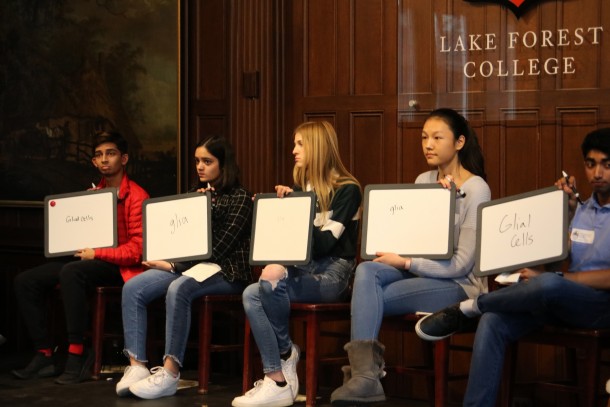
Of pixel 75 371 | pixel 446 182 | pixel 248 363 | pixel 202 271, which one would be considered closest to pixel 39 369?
pixel 75 371

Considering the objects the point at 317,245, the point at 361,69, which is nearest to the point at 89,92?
the point at 361,69

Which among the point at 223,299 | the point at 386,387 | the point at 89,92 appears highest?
the point at 89,92

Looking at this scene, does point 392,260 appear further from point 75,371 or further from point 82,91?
point 82,91

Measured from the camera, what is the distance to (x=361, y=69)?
5.80m

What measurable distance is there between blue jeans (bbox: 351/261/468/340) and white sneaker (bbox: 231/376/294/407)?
556 millimetres

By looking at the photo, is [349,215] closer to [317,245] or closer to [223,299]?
[317,245]

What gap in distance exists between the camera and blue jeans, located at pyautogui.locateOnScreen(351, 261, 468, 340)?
4.66m

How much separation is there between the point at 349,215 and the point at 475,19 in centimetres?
117

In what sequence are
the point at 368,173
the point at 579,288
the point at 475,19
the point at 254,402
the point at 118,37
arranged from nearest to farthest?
1. the point at 579,288
2. the point at 254,402
3. the point at 475,19
4. the point at 368,173
5. the point at 118,37

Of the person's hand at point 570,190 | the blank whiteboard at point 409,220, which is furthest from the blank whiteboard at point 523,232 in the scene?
the blank whiteboard at point 409,220

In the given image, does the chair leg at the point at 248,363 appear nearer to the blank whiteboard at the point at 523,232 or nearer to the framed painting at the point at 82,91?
the blank whiteboard at the point at 523,232

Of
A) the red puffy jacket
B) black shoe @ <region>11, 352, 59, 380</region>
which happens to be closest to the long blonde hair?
the red puffy jacket

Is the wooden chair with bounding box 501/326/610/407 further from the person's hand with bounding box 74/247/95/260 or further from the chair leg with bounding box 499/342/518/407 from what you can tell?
the person's hand with bounding box 74/247/95/260

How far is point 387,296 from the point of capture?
4723mm
